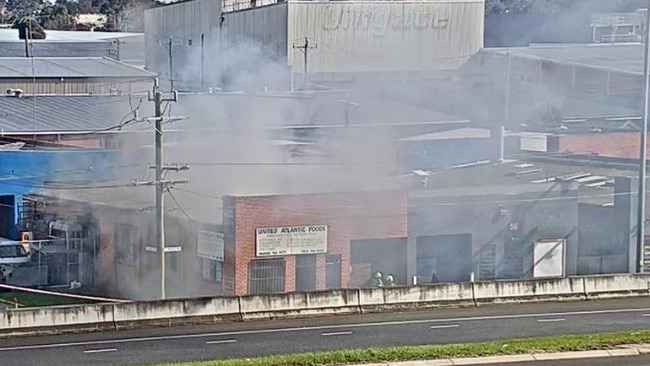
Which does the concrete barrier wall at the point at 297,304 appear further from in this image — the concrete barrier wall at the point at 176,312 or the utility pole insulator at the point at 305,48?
the utility pole insulator at the point at 305,48

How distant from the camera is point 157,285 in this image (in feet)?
63.9

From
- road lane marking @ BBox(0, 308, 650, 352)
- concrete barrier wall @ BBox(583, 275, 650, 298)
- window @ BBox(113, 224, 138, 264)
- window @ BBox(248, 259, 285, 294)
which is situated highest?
concrete barrier wall @ BBox(583, 275, 650, 298)

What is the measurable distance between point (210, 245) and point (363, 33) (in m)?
19.1

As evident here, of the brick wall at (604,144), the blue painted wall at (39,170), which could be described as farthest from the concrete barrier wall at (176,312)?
the brick wall at (604,144)

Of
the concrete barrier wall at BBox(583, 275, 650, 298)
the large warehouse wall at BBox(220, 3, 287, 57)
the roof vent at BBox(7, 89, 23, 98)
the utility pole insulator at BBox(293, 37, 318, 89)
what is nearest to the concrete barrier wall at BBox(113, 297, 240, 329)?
the concrete barrier wall at BBox(583, 275, 650, 298)

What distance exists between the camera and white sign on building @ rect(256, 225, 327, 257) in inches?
760

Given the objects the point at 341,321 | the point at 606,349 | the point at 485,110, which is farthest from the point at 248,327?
the point at 485,110

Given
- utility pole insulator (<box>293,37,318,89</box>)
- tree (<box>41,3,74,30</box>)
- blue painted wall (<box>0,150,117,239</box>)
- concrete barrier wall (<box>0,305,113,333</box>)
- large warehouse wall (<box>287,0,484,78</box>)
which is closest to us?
concrete barrier wall (<box>0,305,113,333</box>)

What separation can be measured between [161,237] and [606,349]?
28.0 ft

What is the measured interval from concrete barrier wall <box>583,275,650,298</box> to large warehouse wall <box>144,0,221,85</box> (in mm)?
28866

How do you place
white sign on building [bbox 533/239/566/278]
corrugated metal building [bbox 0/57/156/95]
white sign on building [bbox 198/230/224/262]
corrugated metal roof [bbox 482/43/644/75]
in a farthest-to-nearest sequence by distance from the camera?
1. corrugated metal building [bbox 0/57/156/95]
2. corrugated metal roof [bbox 482/43/644/75]
3. white sign on building [bbox 533/239/566/278]
4. white sign on building [bbox 198/230/224/262]

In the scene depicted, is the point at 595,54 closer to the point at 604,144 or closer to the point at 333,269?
the point at 604,144

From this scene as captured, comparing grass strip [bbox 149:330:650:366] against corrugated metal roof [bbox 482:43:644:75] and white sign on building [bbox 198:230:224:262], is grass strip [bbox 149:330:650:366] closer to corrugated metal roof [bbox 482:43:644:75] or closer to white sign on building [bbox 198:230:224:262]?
white sign on building [bbox 198:230:224:262]

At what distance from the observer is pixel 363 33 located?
37.3m
